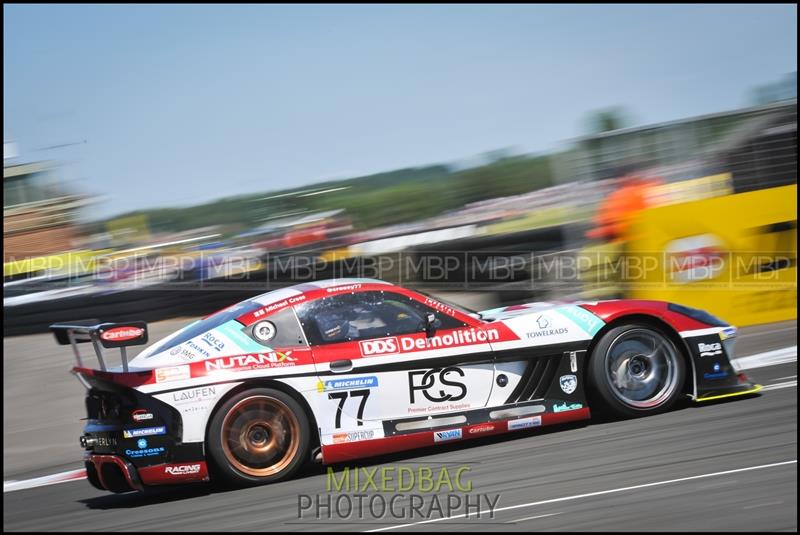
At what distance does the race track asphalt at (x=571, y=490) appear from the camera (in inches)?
164

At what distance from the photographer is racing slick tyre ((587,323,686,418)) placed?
241 inches

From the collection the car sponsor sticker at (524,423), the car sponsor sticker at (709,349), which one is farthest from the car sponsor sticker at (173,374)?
the car sponsor sticker at (709,349)

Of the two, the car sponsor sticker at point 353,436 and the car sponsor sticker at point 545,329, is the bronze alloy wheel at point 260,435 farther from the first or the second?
the car sponsor sticker at point 545,329

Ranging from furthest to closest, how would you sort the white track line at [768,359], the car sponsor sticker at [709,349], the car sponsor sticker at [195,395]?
the white track line at [768,359], the car sponsor sticker at [709,349], the car sponsor sticker at [195,395]

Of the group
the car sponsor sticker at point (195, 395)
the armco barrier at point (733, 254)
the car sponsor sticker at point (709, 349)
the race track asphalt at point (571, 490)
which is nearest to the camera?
the race track asphalt at point (571, 490)

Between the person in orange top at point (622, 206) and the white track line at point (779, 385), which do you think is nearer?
the white track line at point (779, 385)

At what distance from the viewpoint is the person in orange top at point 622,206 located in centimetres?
1027

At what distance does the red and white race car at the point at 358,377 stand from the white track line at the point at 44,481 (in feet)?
3.73

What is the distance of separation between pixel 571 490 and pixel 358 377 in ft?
5.51

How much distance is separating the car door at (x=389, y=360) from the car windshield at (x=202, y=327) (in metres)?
0.41

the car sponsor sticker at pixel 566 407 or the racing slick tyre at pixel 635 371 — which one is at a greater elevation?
the racing slick tyre at pixel 635 371

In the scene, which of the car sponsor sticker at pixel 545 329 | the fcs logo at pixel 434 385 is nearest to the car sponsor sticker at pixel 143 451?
the fcs logo at pixel 434 385

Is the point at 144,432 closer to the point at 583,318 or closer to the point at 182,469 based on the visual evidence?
the point at 182,469

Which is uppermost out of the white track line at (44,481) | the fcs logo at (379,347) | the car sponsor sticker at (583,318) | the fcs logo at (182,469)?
the car sponsor sticker at (583,318)
